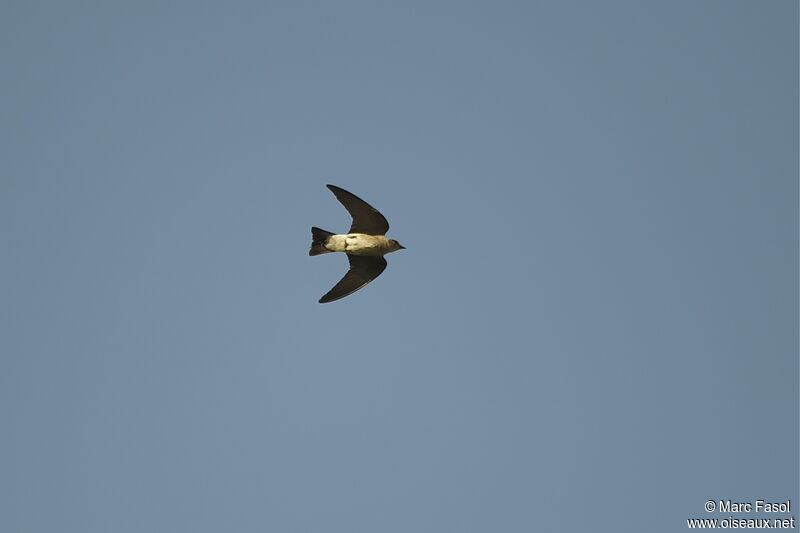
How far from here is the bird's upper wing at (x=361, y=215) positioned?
2330cm

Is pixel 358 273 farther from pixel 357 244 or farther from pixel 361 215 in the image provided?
pixel 361 215

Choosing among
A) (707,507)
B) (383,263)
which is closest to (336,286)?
(383,263)

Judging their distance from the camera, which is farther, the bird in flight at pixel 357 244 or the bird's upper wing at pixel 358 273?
the bird's upper wing at pixel 358 273

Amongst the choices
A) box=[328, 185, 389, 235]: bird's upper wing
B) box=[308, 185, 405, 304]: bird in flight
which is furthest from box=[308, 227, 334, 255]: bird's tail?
box=[328, 185, 389, 235]: bird's upper wing

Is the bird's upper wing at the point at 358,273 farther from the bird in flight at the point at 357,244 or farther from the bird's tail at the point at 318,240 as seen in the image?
the bird's tail at the point at 318,240

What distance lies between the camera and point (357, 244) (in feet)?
77.0

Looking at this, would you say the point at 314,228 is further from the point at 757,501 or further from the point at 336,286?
the point at 757,501

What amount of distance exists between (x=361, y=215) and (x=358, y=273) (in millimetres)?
1692

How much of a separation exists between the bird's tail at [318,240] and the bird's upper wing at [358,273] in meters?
1.21

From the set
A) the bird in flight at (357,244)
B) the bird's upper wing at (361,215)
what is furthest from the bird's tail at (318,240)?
the bird's upper wing at (361,215)

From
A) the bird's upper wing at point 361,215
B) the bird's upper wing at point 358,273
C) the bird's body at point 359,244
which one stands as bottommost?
the bird's upper wing at point 358,273

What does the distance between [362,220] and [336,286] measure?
195cm

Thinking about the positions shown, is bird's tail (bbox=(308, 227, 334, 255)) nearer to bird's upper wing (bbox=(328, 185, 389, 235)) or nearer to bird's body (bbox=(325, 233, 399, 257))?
bird's body (bbox=(325, 233, 399, 257))

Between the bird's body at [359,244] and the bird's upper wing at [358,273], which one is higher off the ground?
the bird's body at [359,244]
